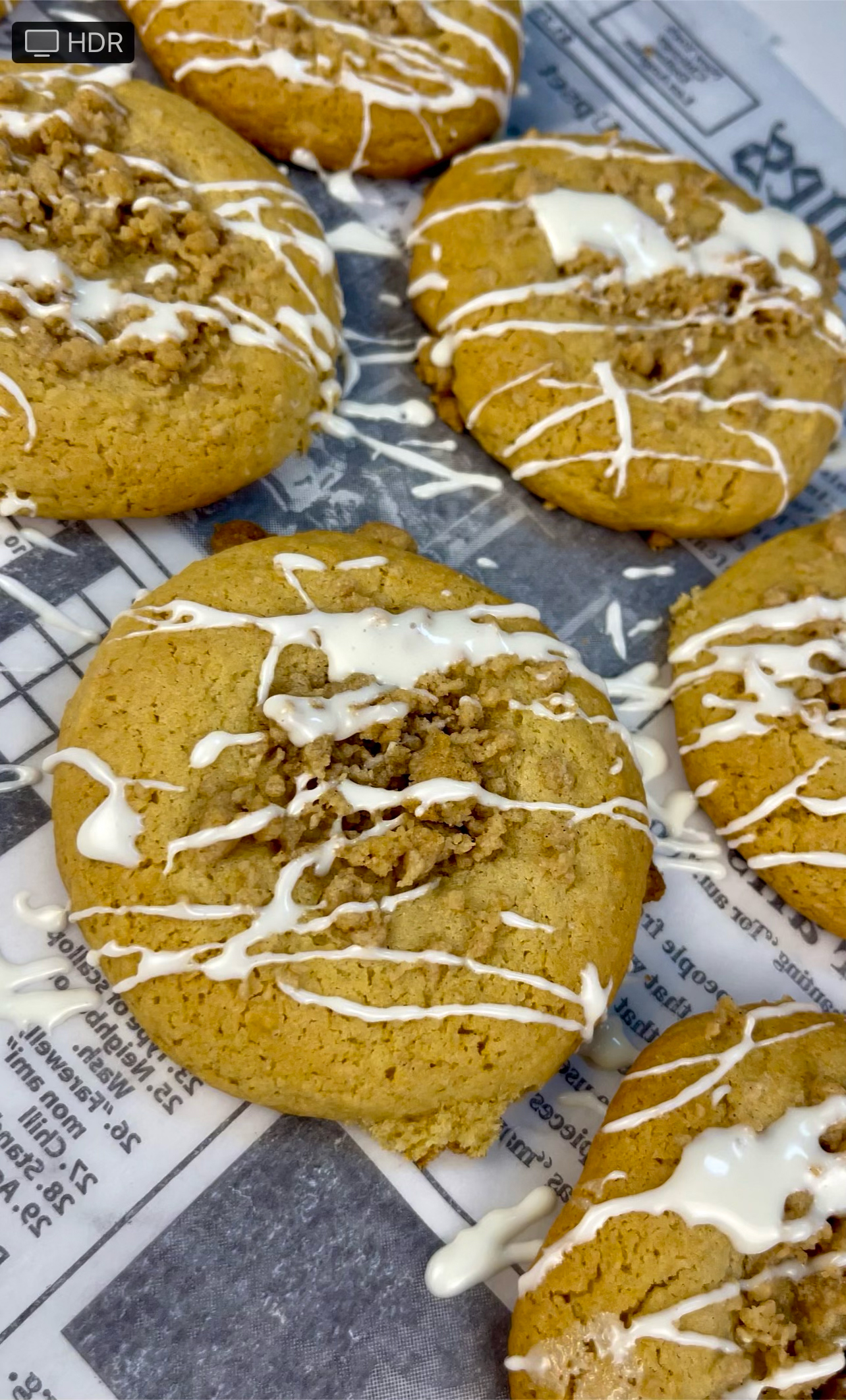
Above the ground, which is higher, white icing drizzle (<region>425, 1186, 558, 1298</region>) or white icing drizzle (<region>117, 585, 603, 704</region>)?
white icing drizzle (<region>117, 585, 603, 704</region>)

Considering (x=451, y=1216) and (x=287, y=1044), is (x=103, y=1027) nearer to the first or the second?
(x=287, y=1044)

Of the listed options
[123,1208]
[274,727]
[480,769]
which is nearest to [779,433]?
[480,769]

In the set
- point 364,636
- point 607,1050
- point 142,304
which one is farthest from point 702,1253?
point 142,304

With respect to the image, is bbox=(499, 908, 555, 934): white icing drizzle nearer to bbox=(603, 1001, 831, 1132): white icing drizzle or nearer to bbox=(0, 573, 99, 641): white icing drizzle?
bbox=(603, 1001, 831, 1132): white icing drizzle

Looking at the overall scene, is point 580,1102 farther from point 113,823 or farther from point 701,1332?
point 113,823

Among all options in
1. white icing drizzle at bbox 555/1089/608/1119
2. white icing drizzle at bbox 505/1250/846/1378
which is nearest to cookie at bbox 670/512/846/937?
white icing drizzle at bbox 555/1089/608/1119

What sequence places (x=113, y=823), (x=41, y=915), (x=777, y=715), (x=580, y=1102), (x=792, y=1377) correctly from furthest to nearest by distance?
(x=777, y=715)
(x=580, y=1102)
(x=41, y=915)
(x=113, y=823)
(x=792, y=1377)

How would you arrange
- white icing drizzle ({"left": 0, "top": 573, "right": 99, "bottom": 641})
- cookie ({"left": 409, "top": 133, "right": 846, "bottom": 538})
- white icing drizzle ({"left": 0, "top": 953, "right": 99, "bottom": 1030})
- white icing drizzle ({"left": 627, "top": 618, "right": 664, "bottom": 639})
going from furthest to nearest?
white icing drizzle ({"left": 627, "top": 618, "right": 664, "bottom": 639}), cookie ({"left": 409, "top": 133, "right": 846, "bottom": 538}), white icing drizzle ({"left": 0, "top": 573, "right": 99, "bottom": 641}), white icing drizzle ({"left": 0, "top": 953, "right": 99, "bottom": 1030})

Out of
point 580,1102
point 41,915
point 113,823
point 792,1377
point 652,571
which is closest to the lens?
point 792,1377
